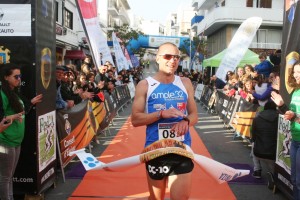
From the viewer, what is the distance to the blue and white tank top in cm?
348

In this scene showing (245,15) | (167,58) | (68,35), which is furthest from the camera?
(245,15)

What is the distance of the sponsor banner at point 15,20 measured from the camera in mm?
4840

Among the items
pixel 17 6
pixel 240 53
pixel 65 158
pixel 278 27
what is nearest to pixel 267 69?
pixel 240 53

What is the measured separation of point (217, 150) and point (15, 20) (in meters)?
5.86

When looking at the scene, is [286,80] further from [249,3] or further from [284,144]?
[249,3]

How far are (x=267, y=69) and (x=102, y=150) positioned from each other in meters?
4.70

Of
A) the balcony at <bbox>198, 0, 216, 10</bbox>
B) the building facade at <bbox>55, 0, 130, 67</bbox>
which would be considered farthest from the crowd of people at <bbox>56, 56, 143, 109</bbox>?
the balcony at <bbox>198, 0, 216, 10</bbox>

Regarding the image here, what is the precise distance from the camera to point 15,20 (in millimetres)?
4852

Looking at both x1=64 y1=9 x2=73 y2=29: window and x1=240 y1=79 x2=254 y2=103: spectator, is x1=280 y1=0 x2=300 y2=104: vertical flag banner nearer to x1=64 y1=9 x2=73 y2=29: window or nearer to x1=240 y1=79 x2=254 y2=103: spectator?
x1=240 y1=79 x2=254 y2=103: spectator

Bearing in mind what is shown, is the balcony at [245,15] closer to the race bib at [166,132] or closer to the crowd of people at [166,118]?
the crowd of people at [166,118]

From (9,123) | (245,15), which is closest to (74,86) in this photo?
(9,123)

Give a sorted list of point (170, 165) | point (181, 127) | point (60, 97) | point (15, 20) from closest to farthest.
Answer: point (181, 127) < point (170, 165) < point (15, 20) < point (60, 97)

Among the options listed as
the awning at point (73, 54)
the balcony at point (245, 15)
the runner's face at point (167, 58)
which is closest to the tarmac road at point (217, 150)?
the runner's face at point (167, 58)

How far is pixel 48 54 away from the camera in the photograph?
5406 millimetres
